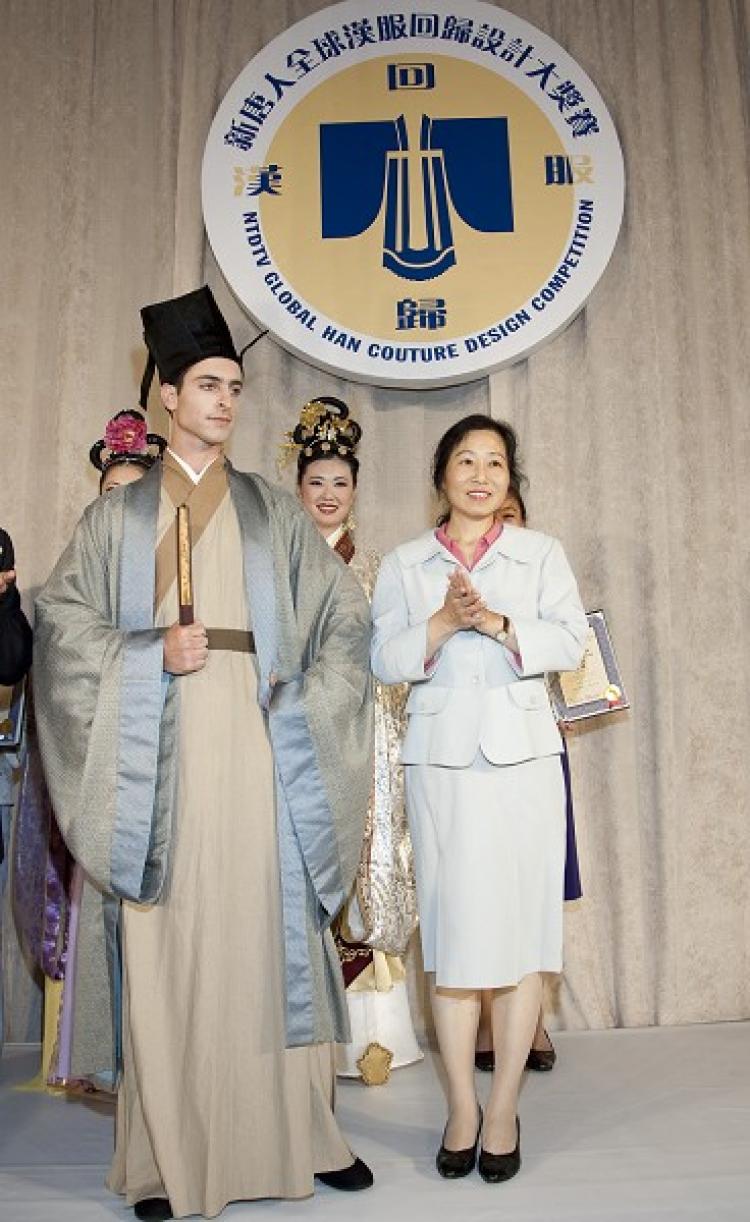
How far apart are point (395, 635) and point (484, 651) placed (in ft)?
0.67

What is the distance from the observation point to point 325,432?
360 centimetres

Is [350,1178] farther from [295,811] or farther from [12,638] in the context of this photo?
[12,638]

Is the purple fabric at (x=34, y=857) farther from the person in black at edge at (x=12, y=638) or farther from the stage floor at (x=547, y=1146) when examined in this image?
the person in black at edge at (x=12, y=638)

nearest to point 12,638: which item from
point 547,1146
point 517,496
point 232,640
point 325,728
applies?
point 232,640

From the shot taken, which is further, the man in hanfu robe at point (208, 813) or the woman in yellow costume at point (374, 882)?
the woman in yellow costume at point (374, 882)

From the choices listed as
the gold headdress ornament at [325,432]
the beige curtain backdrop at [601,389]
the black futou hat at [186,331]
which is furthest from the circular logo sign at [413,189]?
the black futou hat at [186,331]

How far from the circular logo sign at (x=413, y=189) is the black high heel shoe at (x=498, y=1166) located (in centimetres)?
242

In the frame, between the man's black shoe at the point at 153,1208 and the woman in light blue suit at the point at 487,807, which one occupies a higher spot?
the woman in light blue suit at the point at 487,807

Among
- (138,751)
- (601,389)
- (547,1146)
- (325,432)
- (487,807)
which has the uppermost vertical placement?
(601,389)

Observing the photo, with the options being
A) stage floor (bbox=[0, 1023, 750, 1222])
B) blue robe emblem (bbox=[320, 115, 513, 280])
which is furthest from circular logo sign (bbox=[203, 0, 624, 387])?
stage floor (bbox=[0, 1023, 750, 1222])

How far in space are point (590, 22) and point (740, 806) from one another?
280cm

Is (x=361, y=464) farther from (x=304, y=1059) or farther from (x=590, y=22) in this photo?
(x=304, y=1059)

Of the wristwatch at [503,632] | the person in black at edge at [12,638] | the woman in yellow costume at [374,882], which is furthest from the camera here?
the woman in yellow costume at [374,882]

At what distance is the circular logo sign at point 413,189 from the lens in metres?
4.03
